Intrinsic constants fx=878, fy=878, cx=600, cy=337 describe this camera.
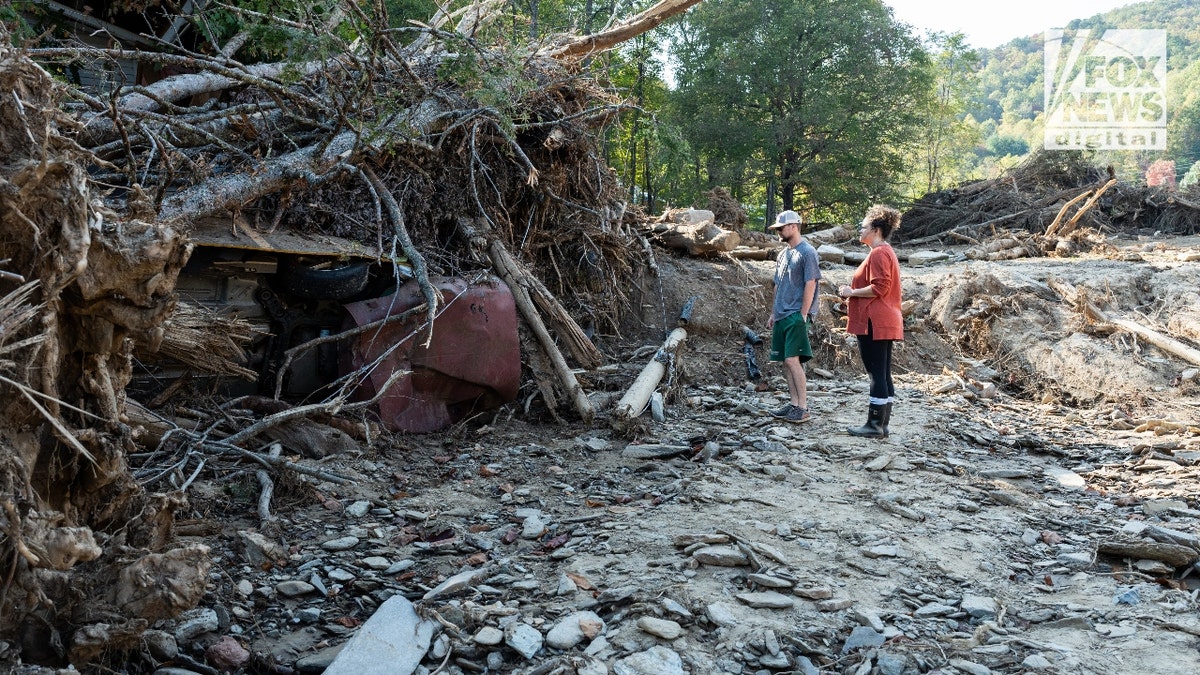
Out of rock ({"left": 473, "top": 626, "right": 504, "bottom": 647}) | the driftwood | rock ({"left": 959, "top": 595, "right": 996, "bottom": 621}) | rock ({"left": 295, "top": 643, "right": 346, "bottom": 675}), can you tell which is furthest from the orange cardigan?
rock ({"left": 295, "top": 643, "right": 346, "bottom": 675})

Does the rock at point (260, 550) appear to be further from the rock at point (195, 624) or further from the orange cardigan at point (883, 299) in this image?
the orange cardigan at point (883, 299)

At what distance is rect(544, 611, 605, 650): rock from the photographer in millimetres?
3146

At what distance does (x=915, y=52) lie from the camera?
67.1 ft

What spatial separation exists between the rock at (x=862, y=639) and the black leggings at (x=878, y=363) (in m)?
3.00

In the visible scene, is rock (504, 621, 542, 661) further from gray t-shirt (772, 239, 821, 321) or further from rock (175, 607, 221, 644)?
gray t-shirt (772, 239, 821, 321)

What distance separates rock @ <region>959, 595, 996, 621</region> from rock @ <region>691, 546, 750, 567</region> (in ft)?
2.88

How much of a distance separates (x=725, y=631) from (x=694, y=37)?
63.5 ft

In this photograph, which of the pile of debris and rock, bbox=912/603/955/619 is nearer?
rock, bbox=912/603/955/619

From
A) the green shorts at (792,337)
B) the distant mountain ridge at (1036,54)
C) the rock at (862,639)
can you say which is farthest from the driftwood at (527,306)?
the distant mountain ridge at (1036,54)

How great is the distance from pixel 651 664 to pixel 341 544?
1.78 metres

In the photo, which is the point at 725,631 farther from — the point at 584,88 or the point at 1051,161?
the point at 1051,161

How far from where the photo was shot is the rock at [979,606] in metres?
3.46

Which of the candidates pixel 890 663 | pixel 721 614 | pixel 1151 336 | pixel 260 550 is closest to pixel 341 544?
pixel 260 550

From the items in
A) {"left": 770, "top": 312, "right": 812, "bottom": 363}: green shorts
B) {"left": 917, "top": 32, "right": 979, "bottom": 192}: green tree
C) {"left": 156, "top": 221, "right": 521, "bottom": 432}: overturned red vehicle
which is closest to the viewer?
{"left": 156, "top": 221, "right": 521, "bottom": 432}: overturned red vehicle
